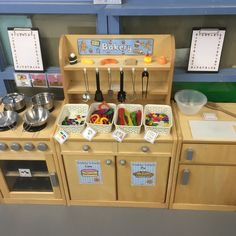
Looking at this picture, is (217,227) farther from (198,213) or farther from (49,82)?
(49,82)

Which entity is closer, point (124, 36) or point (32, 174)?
point (124, 36)

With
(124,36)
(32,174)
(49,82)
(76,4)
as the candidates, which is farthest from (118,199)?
(76,4)

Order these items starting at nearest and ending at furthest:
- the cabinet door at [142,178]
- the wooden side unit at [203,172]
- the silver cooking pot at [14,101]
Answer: the wooden side unit at [203,172] < the cabinet door at [142,178] < the silver cooking pot at [14,101]

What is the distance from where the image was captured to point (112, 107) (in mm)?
1773

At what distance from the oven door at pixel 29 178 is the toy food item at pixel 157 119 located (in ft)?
2.13

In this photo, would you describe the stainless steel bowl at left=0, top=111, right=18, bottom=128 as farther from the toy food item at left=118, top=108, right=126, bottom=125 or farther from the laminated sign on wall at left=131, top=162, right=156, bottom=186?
the laminated sign on wall at left=131, top=162, right=156, bottom=186

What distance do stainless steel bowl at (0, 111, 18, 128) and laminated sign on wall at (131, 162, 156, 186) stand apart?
80 centimetres

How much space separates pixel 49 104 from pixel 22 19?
561 mm

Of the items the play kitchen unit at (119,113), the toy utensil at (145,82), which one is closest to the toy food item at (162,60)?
the play kitchen unit at (119,113)

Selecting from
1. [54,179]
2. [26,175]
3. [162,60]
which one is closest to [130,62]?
[162,60]

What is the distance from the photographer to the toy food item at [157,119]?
1.66 meters

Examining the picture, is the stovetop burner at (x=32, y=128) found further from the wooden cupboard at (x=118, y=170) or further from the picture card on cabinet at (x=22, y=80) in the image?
the picture card on cabinet at (x=22, y=80)

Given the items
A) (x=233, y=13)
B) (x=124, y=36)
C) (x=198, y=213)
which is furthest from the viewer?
(x=198, y=213)

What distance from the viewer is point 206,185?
1.80 metres
